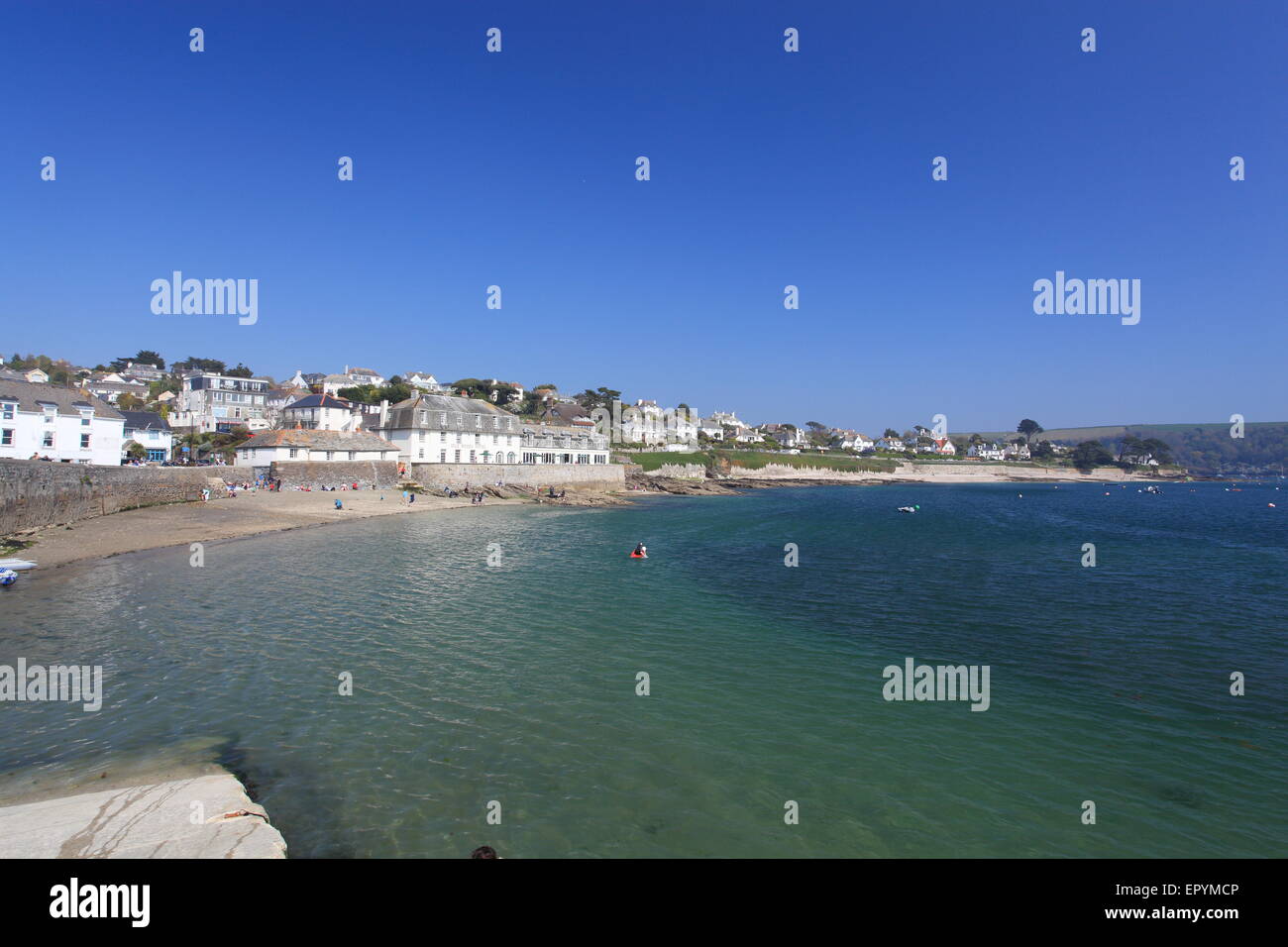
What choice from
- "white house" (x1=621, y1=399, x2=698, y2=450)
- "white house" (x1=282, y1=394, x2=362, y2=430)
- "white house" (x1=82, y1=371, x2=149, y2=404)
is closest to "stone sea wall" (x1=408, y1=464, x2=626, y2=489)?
"white house" (x1=282, y1=394, x2=362, y2=430)

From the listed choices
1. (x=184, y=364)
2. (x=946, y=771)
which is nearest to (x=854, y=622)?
(x=946, y=771)

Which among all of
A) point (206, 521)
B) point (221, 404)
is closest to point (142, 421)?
point (206, 521)

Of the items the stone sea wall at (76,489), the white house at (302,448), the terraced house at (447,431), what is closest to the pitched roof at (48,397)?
the stone sea wall at (76,489)

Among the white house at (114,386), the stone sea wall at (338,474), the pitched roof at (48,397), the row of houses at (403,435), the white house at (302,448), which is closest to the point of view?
the pitched roof at (48,397)

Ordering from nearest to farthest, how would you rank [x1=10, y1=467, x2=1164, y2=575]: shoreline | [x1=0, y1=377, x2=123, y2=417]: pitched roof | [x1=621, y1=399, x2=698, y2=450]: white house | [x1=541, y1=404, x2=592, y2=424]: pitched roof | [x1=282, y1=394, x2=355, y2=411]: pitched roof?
1. [x1=10, y1=467, x2=1164, y2=575]: shoreline
2. [x1=0, y1=377, x2=123, y2=417]: pitched roof
3. [x1=282, y1=394, x2=355, y2=411]: pitched roof
4. [x1=541, y1=404, x2=592, y2=424]: pitched roof
5. [x1=621, y1=399, x2=698, y2=450]: white house

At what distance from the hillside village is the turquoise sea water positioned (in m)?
25.5

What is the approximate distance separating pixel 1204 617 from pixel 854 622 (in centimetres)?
1422

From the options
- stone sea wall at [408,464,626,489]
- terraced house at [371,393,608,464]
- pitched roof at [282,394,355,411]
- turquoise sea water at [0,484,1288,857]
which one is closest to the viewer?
turquoise sea water at [0,484,1288,857]

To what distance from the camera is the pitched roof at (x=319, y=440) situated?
63094mm

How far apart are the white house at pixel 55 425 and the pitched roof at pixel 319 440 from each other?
1299 centimetres

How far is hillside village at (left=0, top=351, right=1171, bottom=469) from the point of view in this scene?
155 ft

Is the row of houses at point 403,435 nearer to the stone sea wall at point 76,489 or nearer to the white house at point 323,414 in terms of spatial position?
the white house at point 323,414

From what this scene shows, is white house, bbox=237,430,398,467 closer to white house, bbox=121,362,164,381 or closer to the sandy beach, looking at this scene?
the sandy beach
